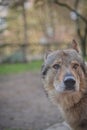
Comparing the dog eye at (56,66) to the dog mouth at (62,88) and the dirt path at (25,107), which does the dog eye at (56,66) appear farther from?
the dirt path at (25,107)

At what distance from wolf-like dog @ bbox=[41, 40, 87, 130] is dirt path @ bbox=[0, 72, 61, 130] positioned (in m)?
2.17

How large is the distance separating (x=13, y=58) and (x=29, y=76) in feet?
36.2

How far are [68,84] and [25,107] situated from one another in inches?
214

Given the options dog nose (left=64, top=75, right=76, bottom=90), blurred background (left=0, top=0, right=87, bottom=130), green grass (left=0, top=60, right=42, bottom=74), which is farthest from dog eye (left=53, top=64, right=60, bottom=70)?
green grass (left=0, top=60, right=42, bottom=74)

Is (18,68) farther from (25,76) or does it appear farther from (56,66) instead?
(56,66)

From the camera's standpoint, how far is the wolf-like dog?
23.9 feet

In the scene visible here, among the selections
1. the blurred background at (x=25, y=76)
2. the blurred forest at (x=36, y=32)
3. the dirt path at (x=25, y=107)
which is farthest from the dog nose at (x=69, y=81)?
the blurred forest at (x=36, y=32)

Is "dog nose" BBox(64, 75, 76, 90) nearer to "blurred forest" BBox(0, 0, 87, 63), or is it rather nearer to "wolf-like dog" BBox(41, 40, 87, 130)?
"wolf-like dog" BBox(41, 40, 87, 130)

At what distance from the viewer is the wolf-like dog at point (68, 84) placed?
23.9 feet

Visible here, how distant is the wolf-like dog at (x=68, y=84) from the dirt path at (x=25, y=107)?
7.13ft

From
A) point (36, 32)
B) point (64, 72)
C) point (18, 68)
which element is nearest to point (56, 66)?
point (64, 72)

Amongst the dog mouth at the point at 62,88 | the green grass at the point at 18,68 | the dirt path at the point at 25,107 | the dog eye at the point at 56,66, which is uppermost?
the dog eye at the point at 56,66

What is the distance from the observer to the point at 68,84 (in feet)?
23.5

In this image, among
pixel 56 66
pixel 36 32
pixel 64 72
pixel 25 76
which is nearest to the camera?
pixel 64 72
